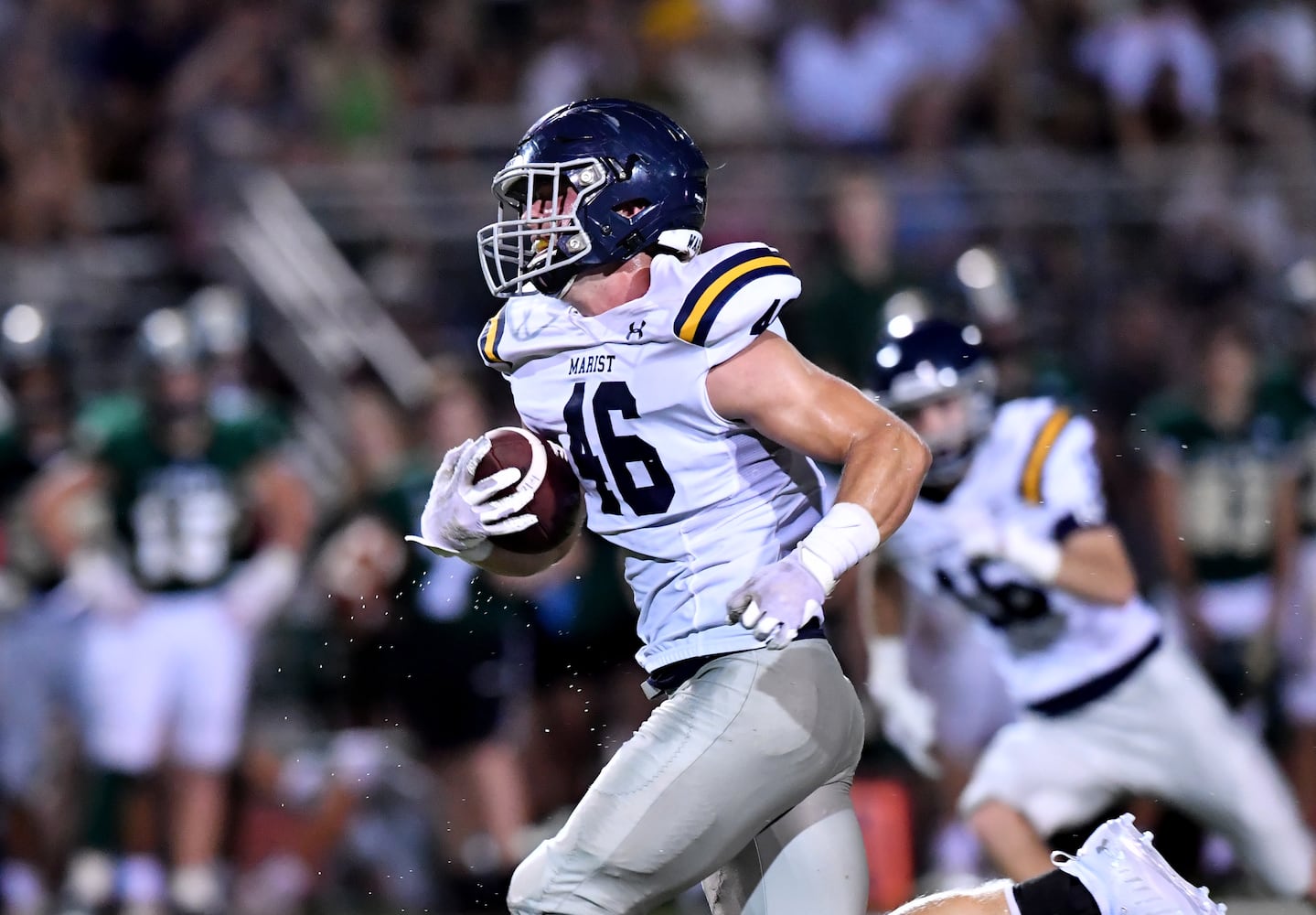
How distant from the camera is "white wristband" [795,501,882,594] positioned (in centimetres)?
→ 261

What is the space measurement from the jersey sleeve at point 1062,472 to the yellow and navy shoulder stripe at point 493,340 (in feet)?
6.17

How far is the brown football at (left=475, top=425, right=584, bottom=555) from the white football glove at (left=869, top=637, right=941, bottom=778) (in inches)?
76.4

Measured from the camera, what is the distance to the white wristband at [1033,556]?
437 centimetres

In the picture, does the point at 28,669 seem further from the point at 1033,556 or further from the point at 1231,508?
the point at 1231,508

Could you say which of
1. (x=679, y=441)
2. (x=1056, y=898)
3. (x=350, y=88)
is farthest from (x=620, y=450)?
(x=350, y=88)

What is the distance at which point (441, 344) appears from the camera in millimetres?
7027

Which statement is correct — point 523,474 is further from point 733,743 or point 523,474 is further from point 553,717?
point 553,717

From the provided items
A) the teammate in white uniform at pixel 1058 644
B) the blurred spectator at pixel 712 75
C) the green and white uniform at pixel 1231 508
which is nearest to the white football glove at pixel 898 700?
the teammate in white uniform at pixel 1058 644

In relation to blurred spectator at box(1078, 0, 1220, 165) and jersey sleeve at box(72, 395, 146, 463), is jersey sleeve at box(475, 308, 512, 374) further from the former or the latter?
blurred spectator at box(1078, 0, 1220, 165)

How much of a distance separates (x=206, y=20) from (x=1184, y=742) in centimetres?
522

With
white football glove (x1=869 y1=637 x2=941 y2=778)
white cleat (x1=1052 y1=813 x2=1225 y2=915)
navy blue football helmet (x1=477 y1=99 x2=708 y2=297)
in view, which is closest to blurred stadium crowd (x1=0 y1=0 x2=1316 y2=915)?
white football glove (x1=869 y1=637 x2=941 y2=778)

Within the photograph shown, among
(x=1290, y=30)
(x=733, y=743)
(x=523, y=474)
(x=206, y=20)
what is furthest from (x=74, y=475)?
(x=1290, y=30)

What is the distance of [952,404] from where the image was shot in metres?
4.55

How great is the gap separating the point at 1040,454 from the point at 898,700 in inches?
30.1
